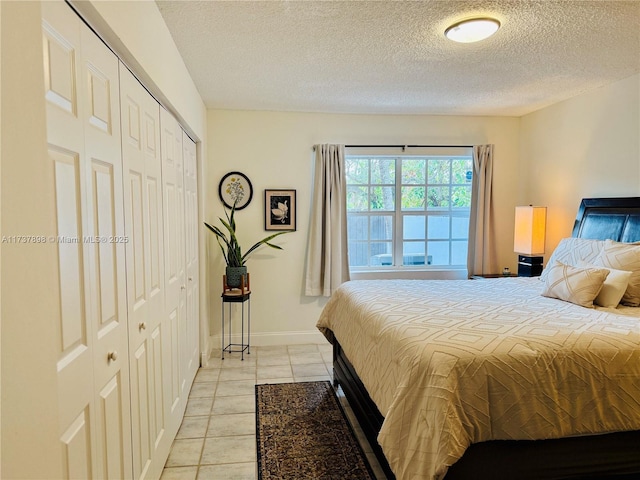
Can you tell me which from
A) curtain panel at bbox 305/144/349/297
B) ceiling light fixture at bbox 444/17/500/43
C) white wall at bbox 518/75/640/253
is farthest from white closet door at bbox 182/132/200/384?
white wall at bbox 518/75/640/253

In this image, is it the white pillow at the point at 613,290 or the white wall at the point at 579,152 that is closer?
the white pillow at the point at 613,290

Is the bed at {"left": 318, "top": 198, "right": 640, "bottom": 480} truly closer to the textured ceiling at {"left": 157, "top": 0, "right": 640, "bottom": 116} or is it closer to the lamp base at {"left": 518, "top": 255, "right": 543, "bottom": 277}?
the textured ceiling at {"left": 157, "top": 0, "right": 640, "bottom": 116}

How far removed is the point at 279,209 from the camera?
14.0 ft

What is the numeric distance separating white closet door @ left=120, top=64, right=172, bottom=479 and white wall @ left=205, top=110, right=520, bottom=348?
79.6 inches

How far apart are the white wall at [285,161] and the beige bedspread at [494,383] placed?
239 cm

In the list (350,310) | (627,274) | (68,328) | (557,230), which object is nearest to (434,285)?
(350,310)

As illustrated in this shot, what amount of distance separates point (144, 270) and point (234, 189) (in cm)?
243

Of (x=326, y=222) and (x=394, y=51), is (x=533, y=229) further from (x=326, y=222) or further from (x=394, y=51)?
(x=394, y=51)

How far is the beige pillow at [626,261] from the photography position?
2.52 meters

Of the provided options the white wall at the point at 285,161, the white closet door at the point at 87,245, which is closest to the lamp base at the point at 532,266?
the white wall at the point at 285,161

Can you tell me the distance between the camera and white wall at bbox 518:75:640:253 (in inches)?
126

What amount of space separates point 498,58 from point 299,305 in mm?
2943

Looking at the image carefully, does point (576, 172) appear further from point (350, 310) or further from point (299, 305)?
point (299, 305)

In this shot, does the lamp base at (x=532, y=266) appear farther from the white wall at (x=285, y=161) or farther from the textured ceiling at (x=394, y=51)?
the textured ceiling at (x=394, y=51)
